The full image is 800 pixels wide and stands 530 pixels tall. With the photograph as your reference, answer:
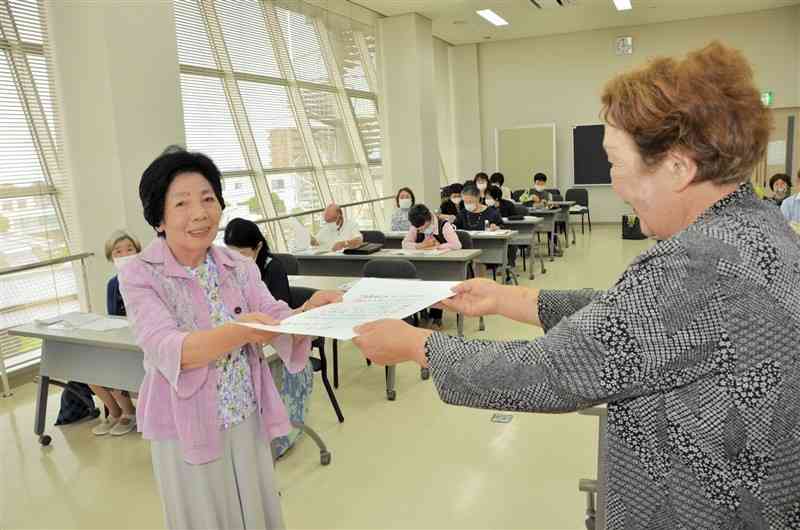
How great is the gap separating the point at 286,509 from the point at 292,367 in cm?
156

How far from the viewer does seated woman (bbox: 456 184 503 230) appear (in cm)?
820

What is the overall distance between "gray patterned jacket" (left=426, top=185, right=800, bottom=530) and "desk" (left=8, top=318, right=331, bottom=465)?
284 cm

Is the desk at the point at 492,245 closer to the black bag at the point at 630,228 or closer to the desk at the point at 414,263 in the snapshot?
the desk at the point at 414,263

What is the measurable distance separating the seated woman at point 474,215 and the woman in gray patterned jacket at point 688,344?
23.4 feet

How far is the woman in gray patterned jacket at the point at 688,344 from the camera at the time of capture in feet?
3.11

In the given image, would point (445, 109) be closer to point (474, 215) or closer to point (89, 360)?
point (474, 215)

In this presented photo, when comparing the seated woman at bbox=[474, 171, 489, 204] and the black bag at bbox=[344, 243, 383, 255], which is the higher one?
the seated woman at bbox=[474, 171, 489, 204]

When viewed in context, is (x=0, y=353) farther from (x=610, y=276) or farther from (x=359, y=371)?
(x=610, y=276)

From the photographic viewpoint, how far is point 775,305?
947 millimetres

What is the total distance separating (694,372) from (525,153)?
14204mm

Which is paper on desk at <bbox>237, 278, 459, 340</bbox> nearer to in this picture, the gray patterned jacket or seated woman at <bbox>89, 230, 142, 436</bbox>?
the gray patterned jacket

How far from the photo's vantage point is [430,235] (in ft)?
22.3

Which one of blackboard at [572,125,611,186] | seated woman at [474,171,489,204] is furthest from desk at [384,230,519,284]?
blackboard at [572,125,611,186]

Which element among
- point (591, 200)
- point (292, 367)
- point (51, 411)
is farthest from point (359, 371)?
point (591, 200)
